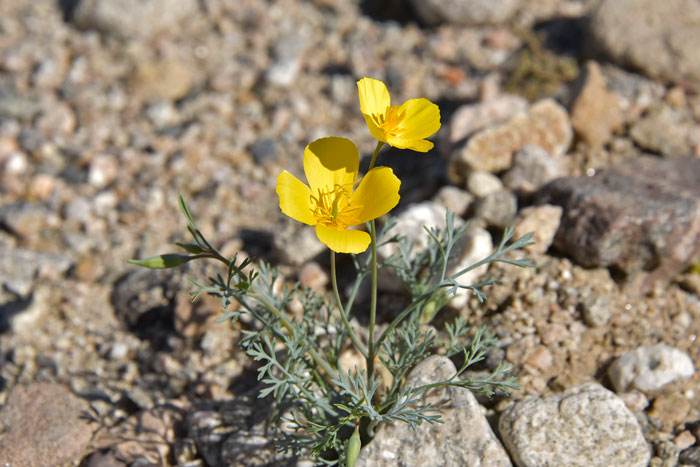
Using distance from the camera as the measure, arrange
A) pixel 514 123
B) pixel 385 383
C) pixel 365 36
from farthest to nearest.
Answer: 1. pixel 365 36
2. pixel 514 123
3. pixel 385 383

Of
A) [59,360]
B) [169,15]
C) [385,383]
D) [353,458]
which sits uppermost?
[169,15]

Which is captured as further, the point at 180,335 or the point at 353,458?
the point at 180,335

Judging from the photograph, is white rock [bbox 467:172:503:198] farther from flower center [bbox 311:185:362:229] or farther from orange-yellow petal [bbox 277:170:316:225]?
orange-yellow petal [bbox 277:170:316:225]

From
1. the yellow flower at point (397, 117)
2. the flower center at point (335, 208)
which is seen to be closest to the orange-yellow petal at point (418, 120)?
the yellow flower at point (397, 117)

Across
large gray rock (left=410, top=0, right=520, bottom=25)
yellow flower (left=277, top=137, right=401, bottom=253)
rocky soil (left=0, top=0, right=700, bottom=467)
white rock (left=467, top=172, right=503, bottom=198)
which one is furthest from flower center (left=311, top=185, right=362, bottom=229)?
large gray rock (left=410, top=0, right=520, bottom=25)

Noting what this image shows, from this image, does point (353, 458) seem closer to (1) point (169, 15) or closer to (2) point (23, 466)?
(2) point (23, 466)

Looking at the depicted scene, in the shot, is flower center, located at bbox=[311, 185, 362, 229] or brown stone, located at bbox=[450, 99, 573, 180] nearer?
flower center, located at bbox=[311, 185, 362, 229]

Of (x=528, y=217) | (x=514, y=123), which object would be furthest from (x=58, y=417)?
(x=514, y=123)
